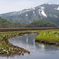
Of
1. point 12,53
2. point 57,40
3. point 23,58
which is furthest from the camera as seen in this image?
point 57,40

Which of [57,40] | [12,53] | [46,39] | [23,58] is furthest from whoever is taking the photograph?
[46,39]

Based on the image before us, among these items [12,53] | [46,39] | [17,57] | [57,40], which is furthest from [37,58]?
[46,39]

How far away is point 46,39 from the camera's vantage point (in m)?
59.8

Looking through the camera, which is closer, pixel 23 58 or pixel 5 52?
pixel 23 58

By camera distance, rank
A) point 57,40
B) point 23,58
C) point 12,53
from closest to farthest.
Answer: point 23,58, point 12,53, point 57,40

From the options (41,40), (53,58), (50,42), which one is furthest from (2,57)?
(41,40)

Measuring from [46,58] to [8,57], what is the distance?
7.90 metres

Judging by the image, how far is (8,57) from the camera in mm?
31500

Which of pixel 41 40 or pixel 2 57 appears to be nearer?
pixel 2 57

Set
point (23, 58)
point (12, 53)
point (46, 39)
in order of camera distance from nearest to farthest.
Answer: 1. point (23, 58)
2. point (12, 53)
3. point (46, 39)

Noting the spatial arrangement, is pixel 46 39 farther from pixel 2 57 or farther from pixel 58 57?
pixel 2 57

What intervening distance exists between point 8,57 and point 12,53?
3749 mm

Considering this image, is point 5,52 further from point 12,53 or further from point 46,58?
point 46,58

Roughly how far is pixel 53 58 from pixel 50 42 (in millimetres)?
24215
